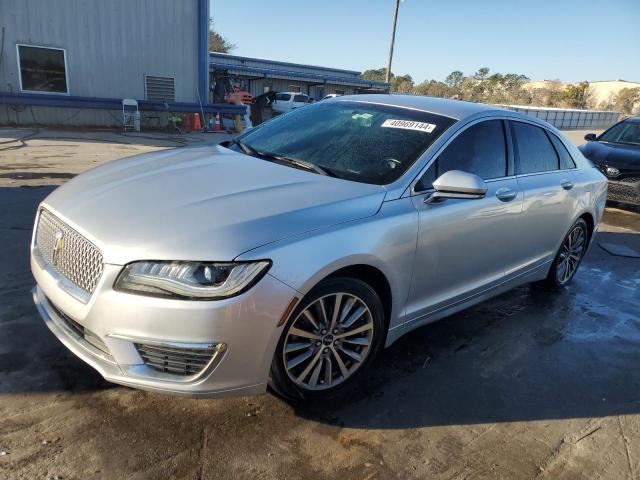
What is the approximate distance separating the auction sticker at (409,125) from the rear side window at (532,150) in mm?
978

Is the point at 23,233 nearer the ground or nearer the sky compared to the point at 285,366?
nearer the ground

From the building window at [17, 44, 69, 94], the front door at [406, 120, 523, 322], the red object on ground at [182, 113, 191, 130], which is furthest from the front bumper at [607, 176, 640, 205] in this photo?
the building window at [17, 44, 69, 94]

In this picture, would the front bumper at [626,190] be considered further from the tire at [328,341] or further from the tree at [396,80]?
the tree at [396,80]

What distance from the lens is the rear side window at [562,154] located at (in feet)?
14.6

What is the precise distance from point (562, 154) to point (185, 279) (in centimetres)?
378

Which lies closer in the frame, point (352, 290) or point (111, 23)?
point (352, 290)

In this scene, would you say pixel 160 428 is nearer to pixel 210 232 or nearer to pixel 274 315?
pixel 274 315

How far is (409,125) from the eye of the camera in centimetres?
335

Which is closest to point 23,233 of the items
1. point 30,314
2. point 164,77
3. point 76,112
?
point 30,314

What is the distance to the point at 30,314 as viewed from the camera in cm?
344

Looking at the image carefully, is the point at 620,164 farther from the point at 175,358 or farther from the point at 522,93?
the point at 522,93

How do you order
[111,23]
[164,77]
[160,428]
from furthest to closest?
[164,77], [111,23], [160,428]

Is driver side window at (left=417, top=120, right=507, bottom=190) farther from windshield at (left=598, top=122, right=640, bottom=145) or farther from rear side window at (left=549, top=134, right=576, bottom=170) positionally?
windshield at (left=598, top=122, right=640, bottom=145)

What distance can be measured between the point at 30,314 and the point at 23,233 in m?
1.97
